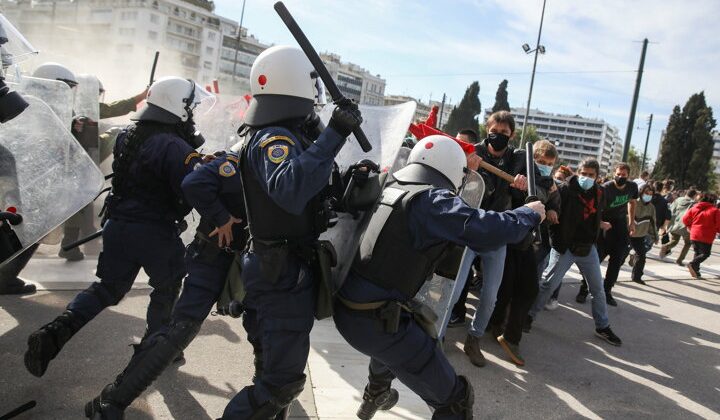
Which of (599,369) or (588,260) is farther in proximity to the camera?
(588,260)

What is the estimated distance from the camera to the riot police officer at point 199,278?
95.0 inches

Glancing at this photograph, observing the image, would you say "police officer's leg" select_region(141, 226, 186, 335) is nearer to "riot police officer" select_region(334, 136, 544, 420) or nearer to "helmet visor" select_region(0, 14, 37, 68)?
"riot police officer" select_region(334, 136, 544, 420)

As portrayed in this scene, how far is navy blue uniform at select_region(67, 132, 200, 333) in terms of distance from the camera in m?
2.94

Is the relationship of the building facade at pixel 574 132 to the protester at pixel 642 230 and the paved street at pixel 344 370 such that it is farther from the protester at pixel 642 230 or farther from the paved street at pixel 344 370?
the paved street at pixel 344 370

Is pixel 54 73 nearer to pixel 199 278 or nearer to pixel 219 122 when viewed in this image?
pixel 219 122

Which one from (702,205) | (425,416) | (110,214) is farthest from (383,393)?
(702,205)

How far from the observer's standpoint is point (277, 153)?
2037mm

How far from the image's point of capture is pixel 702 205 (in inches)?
376

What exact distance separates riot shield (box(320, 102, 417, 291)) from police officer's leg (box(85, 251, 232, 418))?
0.65 metres

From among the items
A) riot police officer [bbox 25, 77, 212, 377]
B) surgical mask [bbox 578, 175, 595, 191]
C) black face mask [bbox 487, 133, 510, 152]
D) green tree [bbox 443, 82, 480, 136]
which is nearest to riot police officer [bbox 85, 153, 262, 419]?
riot police officer [bbox 25, 77, 212, 377]

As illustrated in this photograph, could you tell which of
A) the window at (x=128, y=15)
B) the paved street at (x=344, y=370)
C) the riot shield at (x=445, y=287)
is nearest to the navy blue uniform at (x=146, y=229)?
the paved street at (x=344, y=370)

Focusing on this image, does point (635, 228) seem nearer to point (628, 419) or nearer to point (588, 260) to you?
point (588, 260)

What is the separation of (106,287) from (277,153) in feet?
5.37

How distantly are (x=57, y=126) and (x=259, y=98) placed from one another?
1271 mm
